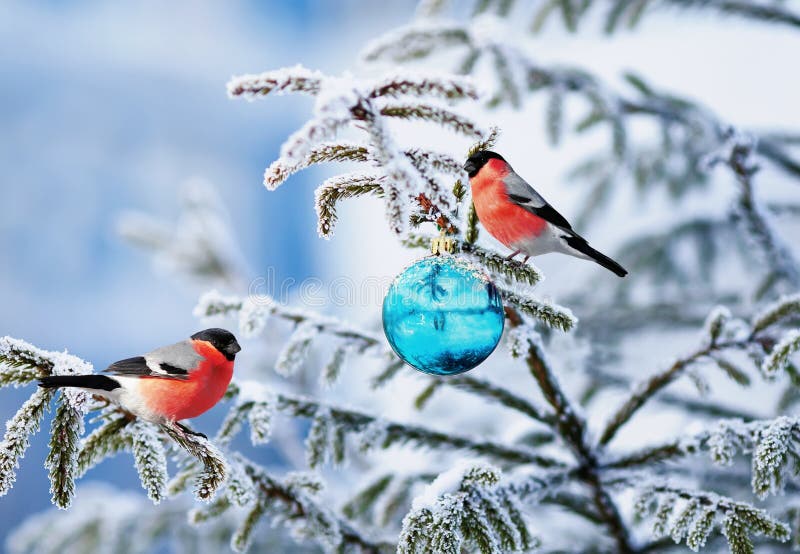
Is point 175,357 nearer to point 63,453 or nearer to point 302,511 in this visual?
point 63,453

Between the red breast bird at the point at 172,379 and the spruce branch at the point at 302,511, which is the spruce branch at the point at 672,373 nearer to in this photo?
the spruce branch at the point at 302,511

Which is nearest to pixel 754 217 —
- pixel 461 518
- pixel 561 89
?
pixel 561 89

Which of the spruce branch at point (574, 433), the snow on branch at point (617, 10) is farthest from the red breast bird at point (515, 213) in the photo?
the snow on branch at point (617, 10)

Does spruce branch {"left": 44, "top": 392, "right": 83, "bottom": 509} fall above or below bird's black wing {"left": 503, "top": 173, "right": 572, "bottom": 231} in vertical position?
below

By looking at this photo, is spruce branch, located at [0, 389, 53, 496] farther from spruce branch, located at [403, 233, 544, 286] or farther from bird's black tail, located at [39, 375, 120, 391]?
spruce branch, located at [403, 233, 544, 286]

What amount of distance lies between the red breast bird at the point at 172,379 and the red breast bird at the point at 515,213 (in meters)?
0.34

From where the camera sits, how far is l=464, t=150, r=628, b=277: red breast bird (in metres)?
0.82

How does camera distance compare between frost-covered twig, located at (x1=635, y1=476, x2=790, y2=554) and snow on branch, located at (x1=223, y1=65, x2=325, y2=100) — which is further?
frost-covered twig, located at (x1=635, y1=476, x2=790, y2=554)

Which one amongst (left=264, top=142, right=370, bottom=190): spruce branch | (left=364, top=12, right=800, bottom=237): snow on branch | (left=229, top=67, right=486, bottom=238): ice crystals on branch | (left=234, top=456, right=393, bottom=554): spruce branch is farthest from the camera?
Answer: (left=364, top=12, right=800, bottom=237): snow on branch

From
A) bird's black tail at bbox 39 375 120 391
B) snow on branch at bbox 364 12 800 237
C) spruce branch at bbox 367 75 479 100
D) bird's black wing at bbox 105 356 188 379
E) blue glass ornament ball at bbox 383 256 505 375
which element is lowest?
bird's black tail at bbox 39 375 120 391

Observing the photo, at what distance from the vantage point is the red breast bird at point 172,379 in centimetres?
79

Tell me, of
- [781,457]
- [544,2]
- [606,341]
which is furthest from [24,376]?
[544,2]

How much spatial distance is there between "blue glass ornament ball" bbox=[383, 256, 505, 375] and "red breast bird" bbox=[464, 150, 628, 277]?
0.25ft

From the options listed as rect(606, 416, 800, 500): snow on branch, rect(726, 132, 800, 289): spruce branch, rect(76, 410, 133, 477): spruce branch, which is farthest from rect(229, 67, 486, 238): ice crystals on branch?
rect(726, 132, 800, 289): spruce branch
